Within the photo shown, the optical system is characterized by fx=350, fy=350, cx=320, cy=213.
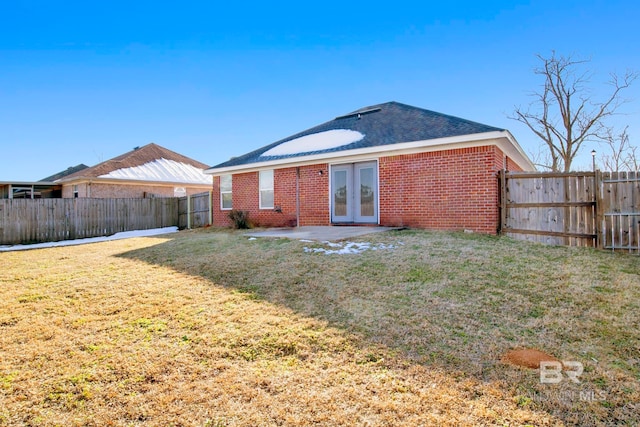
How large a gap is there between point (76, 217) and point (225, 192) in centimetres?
611

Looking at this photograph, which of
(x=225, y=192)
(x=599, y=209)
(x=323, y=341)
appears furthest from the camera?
(x=225, y=192)

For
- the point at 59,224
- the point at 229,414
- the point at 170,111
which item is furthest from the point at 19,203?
→ the point at 229,414

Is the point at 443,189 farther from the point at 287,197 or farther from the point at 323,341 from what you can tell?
the point at 323,341

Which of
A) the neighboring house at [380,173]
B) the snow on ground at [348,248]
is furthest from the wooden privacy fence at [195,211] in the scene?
the snow on ground at [348,248]

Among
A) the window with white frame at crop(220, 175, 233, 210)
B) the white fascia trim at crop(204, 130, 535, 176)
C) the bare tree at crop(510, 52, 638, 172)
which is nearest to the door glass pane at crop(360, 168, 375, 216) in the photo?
the white fascia trim at crop(204, 130, 535, 176)

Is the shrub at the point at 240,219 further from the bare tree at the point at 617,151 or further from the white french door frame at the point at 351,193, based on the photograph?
the bare tree at the point at 617,151

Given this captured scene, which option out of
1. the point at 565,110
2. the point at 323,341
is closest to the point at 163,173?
the point at 323,341

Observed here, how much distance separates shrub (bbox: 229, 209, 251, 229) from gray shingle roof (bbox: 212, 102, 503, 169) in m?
1.91

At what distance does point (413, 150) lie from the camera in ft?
32.7

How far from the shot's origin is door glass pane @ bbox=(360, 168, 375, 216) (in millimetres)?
10844

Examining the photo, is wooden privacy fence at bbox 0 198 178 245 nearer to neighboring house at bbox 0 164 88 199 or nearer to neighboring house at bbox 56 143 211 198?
neighboring house at bbox 56 143 211 198

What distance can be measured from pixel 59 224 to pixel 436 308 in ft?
49.8

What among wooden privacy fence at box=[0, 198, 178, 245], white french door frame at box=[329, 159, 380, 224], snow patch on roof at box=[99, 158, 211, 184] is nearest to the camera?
white french door frame at box=[329, 159, 380, 224]

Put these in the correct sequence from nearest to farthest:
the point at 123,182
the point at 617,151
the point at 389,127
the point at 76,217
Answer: the point at 389,127, the point at 76,217, the point at 123,182, the point at 617,151
